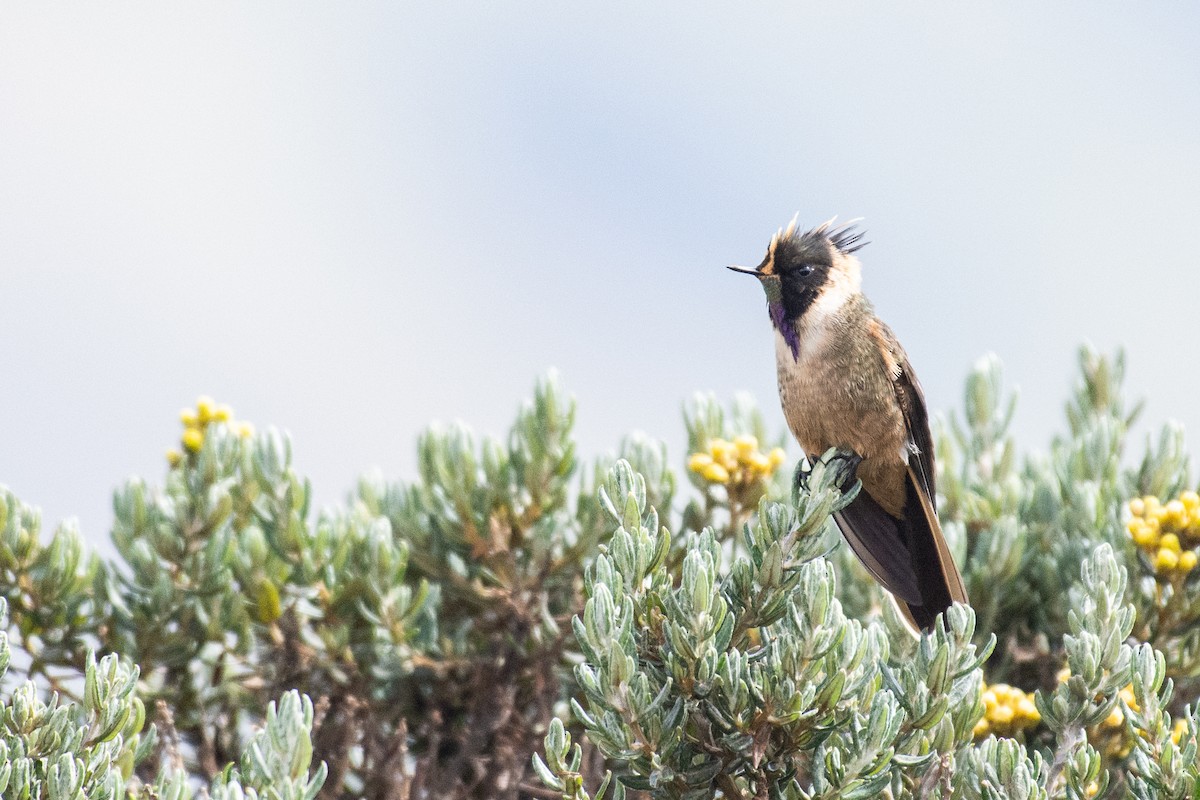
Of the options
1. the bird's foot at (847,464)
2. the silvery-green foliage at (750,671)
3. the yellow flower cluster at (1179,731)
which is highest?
the bird's foot at (847,464)

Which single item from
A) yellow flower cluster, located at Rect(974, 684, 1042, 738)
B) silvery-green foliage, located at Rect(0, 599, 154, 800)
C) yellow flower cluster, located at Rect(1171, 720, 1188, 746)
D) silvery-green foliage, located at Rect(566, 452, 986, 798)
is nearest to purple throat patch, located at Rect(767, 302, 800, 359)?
yellow flower cluster, located at Rect(974, 684, 1042, 738)

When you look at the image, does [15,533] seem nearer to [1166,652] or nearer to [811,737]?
[811,737]

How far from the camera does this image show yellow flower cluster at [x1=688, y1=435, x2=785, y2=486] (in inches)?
210

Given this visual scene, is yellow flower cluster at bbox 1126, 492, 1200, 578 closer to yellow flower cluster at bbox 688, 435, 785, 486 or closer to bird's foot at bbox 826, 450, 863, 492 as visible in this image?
bird's foot at bbox 826, 450, 863, 492

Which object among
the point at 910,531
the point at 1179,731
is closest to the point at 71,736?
the point at 910,531

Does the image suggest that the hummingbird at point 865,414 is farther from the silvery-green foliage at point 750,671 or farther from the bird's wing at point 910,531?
the silvery-green foliage at point 750,671

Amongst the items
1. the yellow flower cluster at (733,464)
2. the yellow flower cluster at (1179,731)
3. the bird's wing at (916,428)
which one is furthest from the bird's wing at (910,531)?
the yellow flower cluster at (1179,731)

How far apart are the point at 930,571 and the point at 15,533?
3.43m

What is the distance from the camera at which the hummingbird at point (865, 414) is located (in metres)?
4.75

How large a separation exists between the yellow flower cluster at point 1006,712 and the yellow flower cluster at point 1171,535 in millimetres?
841

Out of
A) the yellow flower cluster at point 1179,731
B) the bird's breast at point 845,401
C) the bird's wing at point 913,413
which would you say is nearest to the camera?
the yellow flower cluster at point 1179,731

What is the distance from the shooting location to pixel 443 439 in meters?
5.68

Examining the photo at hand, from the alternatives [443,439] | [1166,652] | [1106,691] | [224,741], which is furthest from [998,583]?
[224,741]

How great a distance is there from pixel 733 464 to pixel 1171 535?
5.33ft
